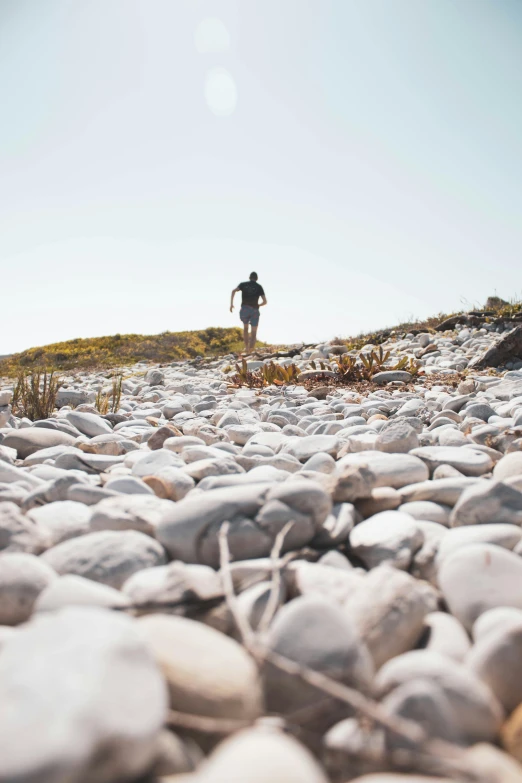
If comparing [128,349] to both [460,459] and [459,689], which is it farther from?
[459,689]

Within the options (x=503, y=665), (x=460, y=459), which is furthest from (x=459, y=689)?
(x=460, y=459)

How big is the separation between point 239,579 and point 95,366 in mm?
12813

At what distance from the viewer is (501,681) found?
96cm

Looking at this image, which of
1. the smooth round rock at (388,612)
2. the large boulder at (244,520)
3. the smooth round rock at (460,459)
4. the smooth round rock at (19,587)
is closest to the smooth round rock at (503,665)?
the smooth round rock at (388,612)

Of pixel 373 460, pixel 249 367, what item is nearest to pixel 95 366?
pixel 249 367

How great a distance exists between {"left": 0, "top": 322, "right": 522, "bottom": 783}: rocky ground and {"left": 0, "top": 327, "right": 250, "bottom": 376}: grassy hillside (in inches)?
490

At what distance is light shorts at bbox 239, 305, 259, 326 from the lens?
35.2 feet

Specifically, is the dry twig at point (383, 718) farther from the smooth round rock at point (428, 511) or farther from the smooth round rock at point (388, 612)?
the smooth round rock at point (428, 511)

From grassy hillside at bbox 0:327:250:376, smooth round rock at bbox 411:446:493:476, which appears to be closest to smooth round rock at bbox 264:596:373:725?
smooth round rock at bbox 411:446:493:476

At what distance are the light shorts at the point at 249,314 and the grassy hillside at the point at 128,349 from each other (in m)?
4.40

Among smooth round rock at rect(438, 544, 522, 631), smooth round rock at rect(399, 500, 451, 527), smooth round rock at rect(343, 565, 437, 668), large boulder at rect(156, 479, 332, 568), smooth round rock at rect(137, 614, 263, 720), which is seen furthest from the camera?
smooth round rock at rect(399, 500, 451, 527)

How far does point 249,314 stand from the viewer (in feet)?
35.4

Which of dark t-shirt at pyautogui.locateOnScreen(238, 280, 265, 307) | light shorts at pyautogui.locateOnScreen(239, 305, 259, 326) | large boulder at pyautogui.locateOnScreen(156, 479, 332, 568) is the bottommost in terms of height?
large boulder at pyautogui.locateOnScreen(156, 479, 332, 568)

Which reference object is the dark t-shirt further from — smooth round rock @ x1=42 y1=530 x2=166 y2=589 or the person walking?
smooth round rock @ x1=42 y1=530 x2=166 y2=589
